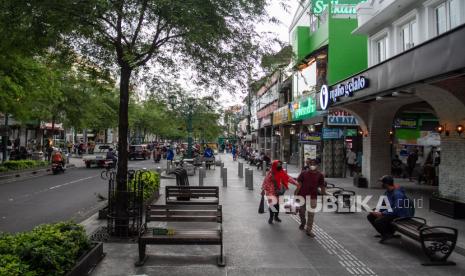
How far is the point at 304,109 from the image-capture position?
94.5 ft

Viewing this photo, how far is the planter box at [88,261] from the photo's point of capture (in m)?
6.13

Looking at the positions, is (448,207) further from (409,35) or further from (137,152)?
(137,152)

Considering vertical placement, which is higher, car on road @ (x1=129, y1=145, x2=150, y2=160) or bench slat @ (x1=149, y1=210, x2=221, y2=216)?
car on road @ (x1=129, y1=145, x2=150, y2=160)

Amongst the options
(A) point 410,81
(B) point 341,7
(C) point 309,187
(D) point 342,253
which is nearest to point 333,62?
(B) point 341,7

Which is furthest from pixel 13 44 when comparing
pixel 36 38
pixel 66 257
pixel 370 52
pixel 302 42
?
pixel 302 42

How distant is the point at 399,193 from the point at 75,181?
17.7 meters

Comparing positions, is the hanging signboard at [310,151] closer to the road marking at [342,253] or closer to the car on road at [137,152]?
the road marking at [342,253]

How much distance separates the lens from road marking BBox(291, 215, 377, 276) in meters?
7.30

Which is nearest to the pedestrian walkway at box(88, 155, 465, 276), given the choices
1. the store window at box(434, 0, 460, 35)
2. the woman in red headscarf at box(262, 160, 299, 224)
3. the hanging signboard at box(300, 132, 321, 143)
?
the woman in red headscarf at box(262, 160, 299, 224)

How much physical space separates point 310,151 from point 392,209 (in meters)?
17.1

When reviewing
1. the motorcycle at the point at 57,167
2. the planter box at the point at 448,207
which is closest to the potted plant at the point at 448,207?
the planter box at the point at 448,207

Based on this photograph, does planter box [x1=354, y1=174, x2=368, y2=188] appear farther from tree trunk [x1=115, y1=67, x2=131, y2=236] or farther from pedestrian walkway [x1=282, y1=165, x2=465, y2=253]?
tree trunk [x1=115, y1=67, x2=131, y2=236]

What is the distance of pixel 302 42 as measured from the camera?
31.3 metres

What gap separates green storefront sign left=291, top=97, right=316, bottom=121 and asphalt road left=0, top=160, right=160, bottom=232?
12690 millimetres
